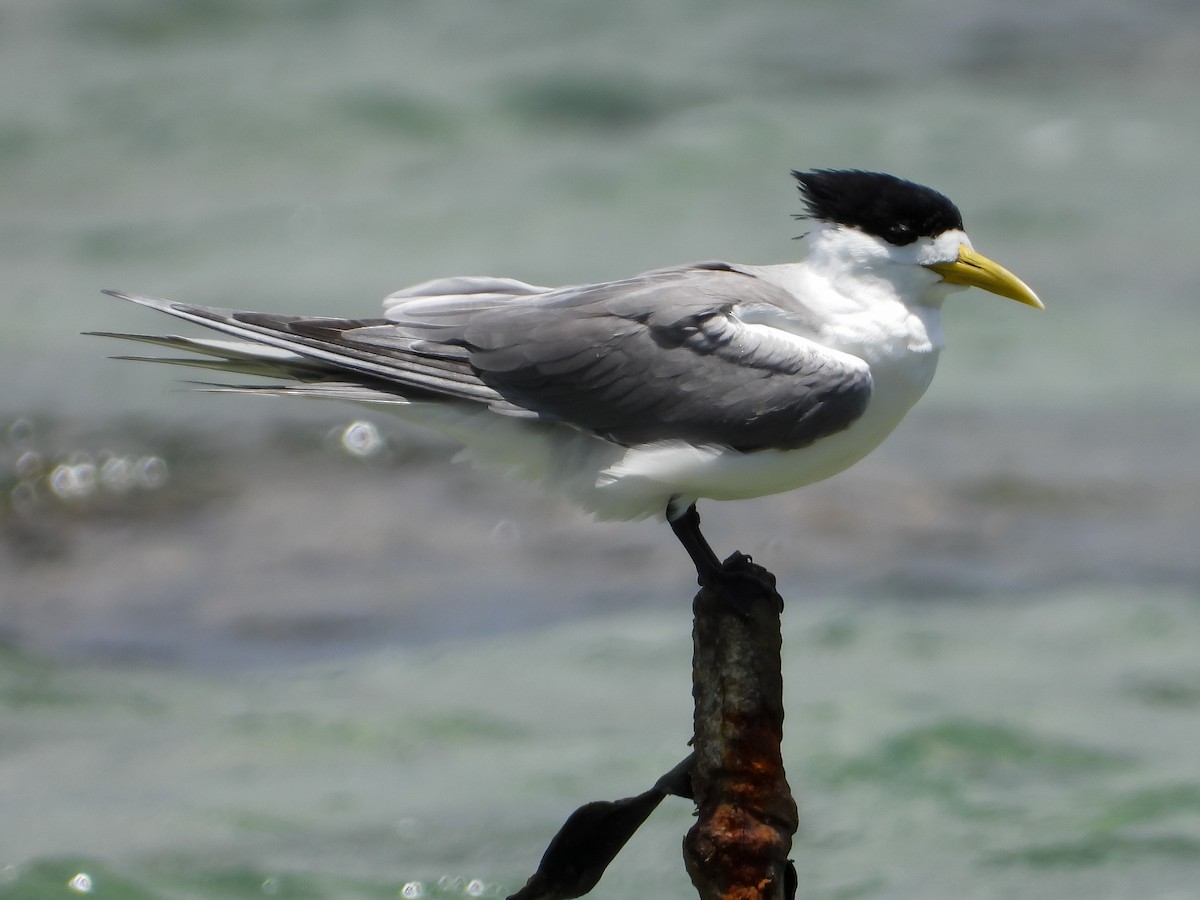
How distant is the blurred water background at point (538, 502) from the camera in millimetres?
9844

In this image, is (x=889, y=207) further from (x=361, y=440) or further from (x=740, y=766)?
(x=361, y=440)

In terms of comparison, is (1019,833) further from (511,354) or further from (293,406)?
(293,406)

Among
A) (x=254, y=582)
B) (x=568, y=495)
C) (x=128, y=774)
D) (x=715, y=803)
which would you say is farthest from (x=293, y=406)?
(x=715, y=803)

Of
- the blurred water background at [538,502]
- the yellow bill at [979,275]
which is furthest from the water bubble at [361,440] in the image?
the yellow bill at [979,275]

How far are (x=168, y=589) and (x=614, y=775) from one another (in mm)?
3858

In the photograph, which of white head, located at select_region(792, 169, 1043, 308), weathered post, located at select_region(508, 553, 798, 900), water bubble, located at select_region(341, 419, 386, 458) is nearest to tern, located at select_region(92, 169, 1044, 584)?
white head, located at select_region(792, 169, 1043, 308)

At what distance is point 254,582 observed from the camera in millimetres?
12461

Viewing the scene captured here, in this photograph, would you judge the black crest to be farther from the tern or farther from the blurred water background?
the blurred water background

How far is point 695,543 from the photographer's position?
5656 mm

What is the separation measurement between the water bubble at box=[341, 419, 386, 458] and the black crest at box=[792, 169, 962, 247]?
8488 millimetres

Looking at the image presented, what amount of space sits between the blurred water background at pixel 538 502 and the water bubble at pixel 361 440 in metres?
0.06

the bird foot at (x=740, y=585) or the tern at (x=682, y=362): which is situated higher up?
the tern at (x=682, y=362)

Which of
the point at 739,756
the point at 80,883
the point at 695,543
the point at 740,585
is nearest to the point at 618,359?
the point at 695,543

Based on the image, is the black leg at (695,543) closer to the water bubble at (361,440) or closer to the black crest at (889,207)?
the black crest at (889,207)
